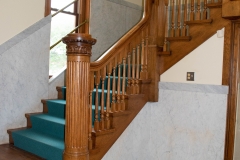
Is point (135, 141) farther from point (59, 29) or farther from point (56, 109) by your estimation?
point (59, 29)

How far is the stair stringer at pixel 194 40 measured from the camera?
3.00 meters

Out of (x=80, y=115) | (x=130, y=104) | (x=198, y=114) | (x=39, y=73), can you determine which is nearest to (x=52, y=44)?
(x=39, y=73)

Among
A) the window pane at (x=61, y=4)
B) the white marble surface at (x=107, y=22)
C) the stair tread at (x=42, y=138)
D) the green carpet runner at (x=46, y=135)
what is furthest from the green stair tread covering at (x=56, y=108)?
the window pane at (x=61, y=4)

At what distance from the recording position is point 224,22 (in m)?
2.95

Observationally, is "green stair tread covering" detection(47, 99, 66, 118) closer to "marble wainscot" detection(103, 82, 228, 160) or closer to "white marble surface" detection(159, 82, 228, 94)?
"marble wainscot" detection(103, 82, 228, 160)

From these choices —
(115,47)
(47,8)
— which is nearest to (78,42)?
(115,47)

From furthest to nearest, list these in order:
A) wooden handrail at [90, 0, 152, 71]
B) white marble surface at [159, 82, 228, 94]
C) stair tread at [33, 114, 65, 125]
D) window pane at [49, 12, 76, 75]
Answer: window pane at [49, 12, 76, 75], stair tread at [33, 114, 65, 125], white marble surface at [159, 82, 228, 94], wooden handrail at [90, 0, 152, 71]

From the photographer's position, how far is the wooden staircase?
8.23ft

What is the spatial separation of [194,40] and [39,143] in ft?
7.07

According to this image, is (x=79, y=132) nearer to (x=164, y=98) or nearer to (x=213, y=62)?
(x=164, y=98)

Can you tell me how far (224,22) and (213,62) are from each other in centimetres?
45

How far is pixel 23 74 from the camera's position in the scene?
146 inches

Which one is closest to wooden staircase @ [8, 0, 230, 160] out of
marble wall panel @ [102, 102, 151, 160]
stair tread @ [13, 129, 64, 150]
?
marble wall panel @ [102, 102, 151, 160]

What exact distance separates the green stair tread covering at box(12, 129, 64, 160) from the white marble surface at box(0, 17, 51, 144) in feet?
0.97
